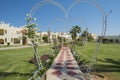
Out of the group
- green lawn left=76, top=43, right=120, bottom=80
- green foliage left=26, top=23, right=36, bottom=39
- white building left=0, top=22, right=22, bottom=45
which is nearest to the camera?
green lawn left=76, top=43, right=120, bottom=80

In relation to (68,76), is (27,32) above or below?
above

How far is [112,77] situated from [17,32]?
8245 cm

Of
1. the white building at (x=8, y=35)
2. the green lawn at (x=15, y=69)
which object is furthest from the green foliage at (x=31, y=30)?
the white building at (x=8, y=35)

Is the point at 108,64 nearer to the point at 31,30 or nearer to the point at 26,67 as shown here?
the point at 26,67

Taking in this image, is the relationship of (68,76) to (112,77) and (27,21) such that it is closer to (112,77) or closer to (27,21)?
(112,77)

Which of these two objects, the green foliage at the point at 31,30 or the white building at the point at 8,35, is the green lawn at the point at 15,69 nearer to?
the green foliage at the point at 31,30

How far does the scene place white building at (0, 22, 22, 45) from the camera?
8244cm

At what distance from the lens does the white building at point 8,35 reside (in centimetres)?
8244

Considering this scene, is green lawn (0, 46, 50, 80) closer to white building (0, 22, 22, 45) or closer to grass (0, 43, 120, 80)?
grass (0, 43, 120, 80)

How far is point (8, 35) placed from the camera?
8450 centimetres

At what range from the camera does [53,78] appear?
49.9ft

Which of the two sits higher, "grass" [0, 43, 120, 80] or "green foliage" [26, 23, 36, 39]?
"green foliage" [26, 23, 36, 39]

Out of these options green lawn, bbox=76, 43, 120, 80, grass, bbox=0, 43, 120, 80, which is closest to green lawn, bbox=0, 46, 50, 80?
grass, bbox=0, 43, 120, 80

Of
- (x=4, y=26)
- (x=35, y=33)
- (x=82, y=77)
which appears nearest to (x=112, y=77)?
(x=82, y=77)
